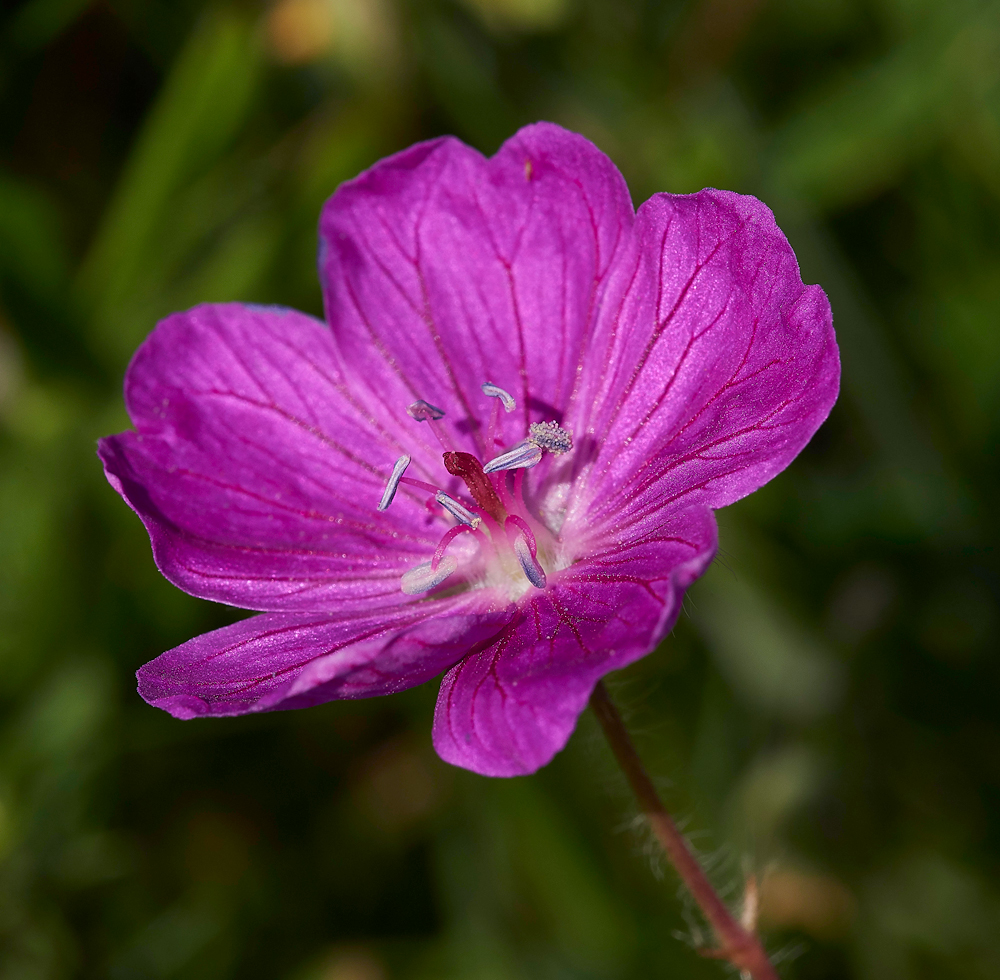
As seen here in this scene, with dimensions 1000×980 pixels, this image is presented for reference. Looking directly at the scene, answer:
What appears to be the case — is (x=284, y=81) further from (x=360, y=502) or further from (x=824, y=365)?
(x=824, y=365)

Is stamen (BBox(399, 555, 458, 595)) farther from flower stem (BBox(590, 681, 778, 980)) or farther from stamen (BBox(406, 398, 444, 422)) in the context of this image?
flower stem (BBox(590, 681, 778, 980))

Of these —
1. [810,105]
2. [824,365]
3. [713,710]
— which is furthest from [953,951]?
[810,105]

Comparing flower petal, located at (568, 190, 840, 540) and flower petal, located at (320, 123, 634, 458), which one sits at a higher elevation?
flower petal, located at (320, 123, 634, 458)

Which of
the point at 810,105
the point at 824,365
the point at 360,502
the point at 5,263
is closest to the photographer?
the point at 824,365

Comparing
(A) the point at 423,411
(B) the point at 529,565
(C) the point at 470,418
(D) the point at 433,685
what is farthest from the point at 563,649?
(D) the point at 433,685

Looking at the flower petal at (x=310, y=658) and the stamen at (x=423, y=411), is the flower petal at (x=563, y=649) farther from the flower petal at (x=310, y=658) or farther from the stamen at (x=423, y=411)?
the stamen at (x=423, y=411)

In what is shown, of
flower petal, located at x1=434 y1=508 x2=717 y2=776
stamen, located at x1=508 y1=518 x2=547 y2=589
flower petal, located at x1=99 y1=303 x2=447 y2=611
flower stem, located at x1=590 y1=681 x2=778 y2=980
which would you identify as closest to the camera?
flower petal, located at x1=434 y1=508 x2=717 y2=776

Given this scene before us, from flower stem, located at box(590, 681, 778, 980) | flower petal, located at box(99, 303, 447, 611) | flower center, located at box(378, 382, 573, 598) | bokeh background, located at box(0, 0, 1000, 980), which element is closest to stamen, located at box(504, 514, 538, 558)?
flower center, located at box(378, 382, 573, 598)
